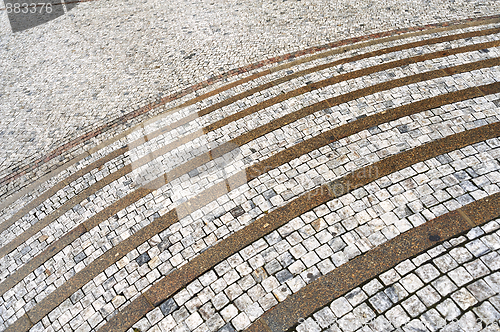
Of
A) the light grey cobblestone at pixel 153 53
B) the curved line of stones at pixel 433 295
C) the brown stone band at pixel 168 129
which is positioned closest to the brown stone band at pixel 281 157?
the brown stone band at pixel 168 129

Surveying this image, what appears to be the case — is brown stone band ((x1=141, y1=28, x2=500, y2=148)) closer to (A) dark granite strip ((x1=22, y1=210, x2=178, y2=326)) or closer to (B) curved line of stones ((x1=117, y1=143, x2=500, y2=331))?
(A) dark granite strip ((x1=22, y1=210, x2=178, y2=326))

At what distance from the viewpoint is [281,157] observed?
589 cm

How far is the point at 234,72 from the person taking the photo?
816 cm

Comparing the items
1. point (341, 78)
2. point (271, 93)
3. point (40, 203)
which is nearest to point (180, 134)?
point (271, 93)

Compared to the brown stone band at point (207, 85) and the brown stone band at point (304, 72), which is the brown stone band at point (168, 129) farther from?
the brown stone band at point (207, 85)

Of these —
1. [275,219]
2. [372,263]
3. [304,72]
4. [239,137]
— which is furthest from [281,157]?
[304,72]

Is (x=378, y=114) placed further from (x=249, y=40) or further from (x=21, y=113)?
(x=21, y=113)

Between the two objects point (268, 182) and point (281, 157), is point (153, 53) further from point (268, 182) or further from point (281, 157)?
point (268, 182)

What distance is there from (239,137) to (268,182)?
4.39 feet

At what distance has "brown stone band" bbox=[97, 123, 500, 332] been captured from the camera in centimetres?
451

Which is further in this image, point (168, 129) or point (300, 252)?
point (168, 129)

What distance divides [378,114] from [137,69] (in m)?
6.66

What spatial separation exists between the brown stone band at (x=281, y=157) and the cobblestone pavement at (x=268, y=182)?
3 centimetres

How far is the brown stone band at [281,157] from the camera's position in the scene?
5336mm
